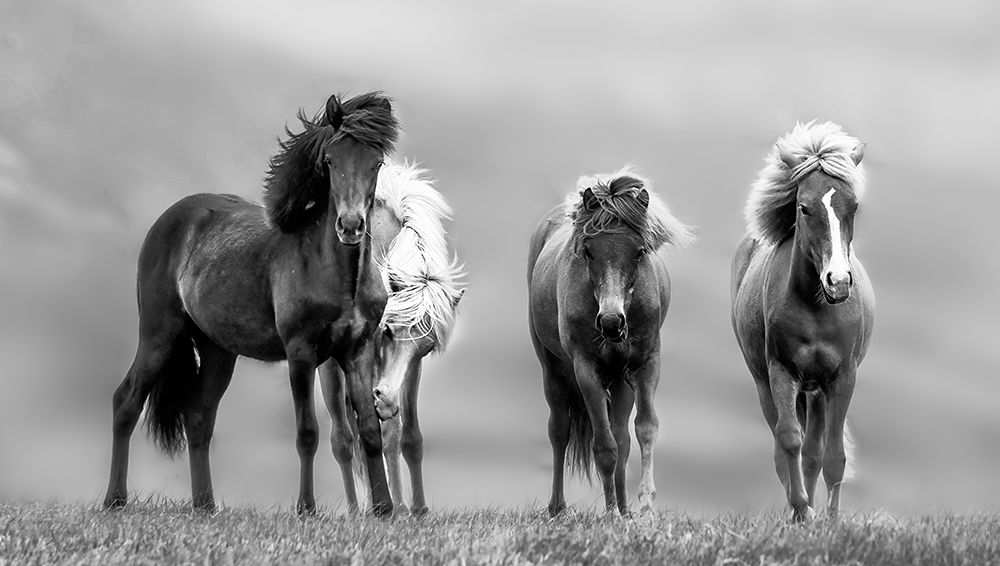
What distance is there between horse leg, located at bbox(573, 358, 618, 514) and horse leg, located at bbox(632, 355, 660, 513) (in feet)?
0.79

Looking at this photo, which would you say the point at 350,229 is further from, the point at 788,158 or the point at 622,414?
the point at 788,158

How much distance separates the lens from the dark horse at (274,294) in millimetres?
9383

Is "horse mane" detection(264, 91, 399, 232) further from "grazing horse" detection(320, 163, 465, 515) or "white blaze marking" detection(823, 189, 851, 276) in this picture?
"white blaze marking" detection(823, 189, 851, 276)

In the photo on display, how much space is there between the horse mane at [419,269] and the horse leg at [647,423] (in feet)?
7.67

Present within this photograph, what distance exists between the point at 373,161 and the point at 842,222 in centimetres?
375

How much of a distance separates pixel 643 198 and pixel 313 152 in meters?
2.77

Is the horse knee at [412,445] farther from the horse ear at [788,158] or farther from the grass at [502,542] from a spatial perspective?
the horse ear at [788,158]

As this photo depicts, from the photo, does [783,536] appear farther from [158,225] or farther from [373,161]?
[158,225]

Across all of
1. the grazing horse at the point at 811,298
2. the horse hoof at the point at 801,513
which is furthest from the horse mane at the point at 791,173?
the horse hoof at the point at 801,513

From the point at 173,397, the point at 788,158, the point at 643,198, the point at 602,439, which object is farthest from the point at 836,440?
the point at 173,397

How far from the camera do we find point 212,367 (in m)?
11.2

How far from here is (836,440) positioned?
961cm

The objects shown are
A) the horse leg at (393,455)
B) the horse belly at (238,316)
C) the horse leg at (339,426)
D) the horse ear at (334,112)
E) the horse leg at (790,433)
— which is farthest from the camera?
the horse leg at (339,426)

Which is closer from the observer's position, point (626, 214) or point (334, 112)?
point (334, 112)
